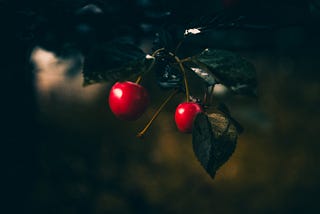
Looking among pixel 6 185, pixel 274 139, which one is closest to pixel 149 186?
pixel 274 139

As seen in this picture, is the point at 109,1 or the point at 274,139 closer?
the point at 109,1

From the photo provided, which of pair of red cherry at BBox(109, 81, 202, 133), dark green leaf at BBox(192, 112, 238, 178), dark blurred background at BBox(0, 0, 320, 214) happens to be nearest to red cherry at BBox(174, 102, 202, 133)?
pair of red cherry at BBox(109, 81, 202, 133)

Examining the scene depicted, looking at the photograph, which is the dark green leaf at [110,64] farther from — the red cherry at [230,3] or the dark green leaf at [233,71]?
the red cherry at [230,3]

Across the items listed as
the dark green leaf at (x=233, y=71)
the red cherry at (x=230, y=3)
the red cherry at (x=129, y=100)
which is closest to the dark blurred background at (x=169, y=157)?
the red cherry at (x=129, y=100)

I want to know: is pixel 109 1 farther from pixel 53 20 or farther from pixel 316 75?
pixel 316 75

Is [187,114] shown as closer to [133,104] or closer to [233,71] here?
[133,104]

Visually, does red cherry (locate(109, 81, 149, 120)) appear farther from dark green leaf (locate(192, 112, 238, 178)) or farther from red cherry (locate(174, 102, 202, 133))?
dark green leaf (locate(192, 112, 238, 178))

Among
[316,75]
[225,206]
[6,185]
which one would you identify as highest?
[6,185]

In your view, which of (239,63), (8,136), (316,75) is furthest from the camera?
(316,75)
